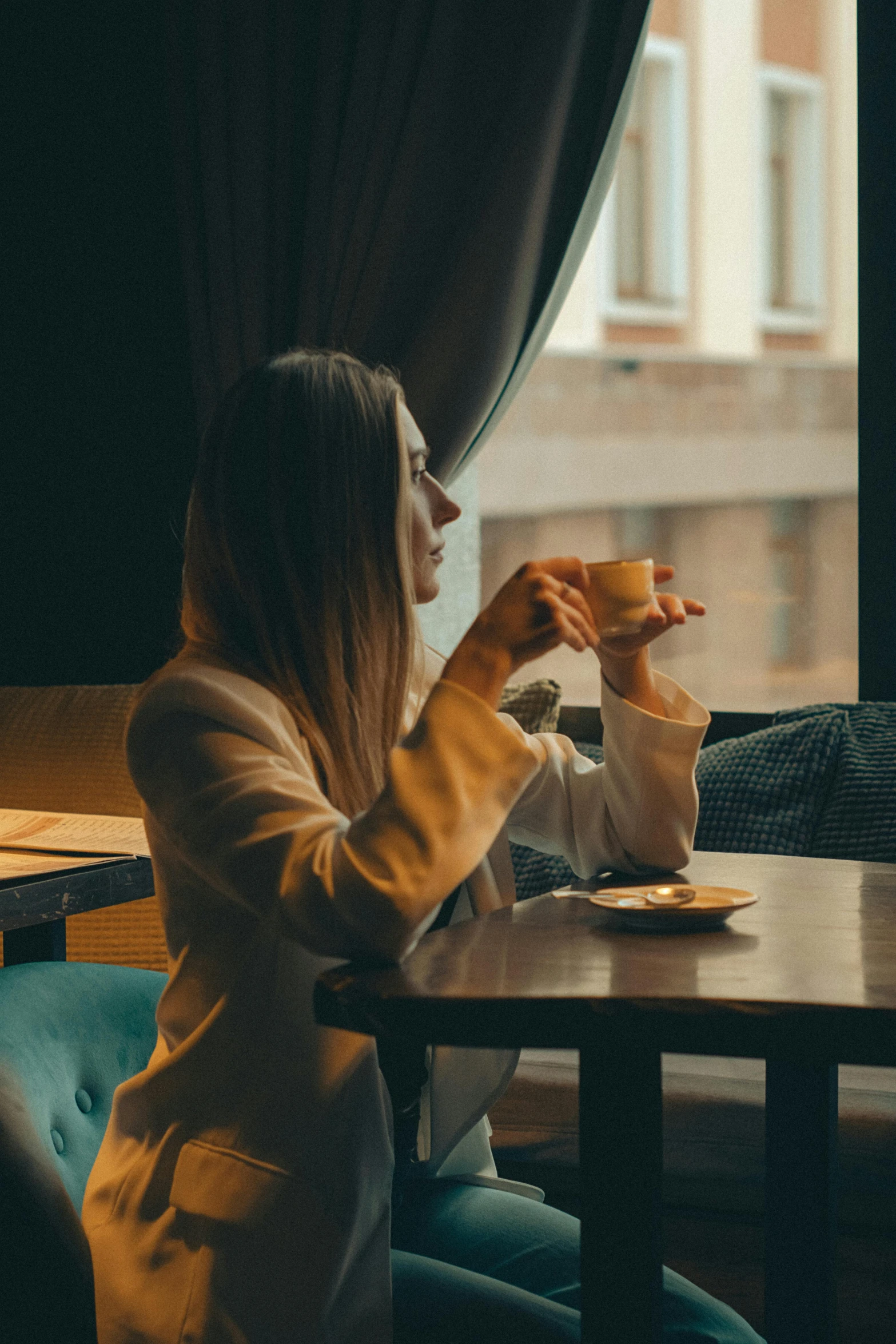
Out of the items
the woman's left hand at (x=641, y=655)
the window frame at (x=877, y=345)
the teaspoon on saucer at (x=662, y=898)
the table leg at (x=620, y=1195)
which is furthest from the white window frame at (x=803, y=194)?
the table leg at (x=620, y=1195)

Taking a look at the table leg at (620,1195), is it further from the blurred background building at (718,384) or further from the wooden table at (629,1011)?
the blurred background building at (718,384)

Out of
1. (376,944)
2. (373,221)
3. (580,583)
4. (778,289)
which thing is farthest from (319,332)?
(376,944)

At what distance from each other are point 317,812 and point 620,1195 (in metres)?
0.33

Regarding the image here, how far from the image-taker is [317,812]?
958 mm

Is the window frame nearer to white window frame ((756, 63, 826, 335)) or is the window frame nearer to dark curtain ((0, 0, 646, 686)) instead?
white window frame ((756, 63, 826, 335))

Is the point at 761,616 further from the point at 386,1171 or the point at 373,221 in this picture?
the point at 386,1171

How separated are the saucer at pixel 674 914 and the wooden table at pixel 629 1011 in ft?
0.06

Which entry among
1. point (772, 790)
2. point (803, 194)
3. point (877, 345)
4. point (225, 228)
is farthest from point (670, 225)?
point (772, 790)

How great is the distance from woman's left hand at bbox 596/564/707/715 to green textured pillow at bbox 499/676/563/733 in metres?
0.95

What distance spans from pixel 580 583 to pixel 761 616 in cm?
178

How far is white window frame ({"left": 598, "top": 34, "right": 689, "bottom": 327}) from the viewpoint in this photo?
2770mm

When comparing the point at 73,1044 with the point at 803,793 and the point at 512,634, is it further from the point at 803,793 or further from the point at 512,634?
the point at 803,793

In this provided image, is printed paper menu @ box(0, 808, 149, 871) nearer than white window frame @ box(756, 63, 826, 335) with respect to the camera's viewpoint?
Yes

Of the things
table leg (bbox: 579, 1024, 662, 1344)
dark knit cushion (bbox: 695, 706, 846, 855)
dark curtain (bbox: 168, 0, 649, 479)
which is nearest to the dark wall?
dark curtain (bbox: 168, 0, 649, 479)
